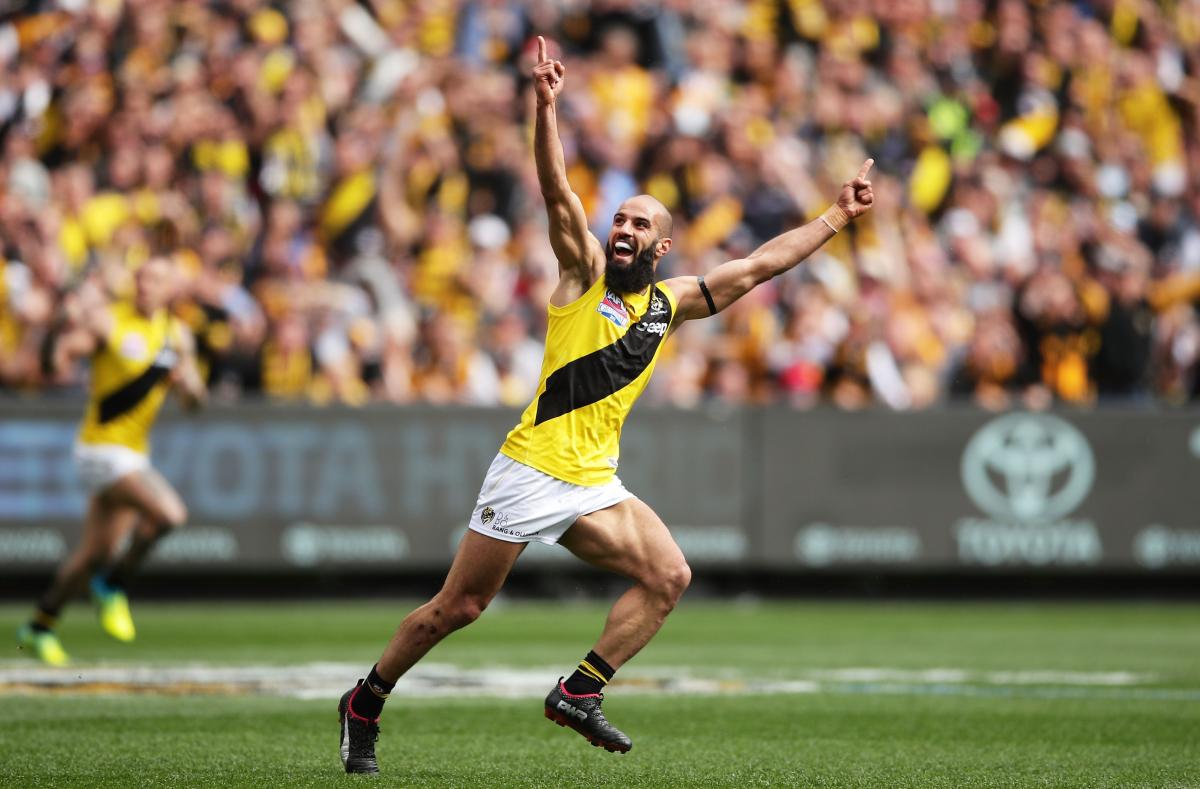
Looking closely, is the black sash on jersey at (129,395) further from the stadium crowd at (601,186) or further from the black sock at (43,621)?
the stadium crowd at (601,186)

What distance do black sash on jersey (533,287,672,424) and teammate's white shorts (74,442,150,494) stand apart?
A: 6344 millimetres

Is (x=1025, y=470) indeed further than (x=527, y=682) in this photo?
Yes

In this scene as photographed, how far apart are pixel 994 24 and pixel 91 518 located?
14.1m

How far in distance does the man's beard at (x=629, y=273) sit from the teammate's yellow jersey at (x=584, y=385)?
4cm

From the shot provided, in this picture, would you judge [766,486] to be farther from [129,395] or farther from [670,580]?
[670,580]

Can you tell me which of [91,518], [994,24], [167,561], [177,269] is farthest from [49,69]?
[994,24]

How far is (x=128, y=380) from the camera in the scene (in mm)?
13297

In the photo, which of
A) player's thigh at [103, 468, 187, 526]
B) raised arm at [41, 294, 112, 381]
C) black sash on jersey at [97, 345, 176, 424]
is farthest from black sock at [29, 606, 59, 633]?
raised arm at [41, 294, 112, 381]

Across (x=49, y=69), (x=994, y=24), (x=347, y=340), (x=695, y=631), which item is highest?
(x=994, y=24)

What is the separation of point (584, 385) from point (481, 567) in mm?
878

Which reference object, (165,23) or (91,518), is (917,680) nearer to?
(91,518)

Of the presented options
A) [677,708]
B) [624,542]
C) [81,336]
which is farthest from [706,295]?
[81,336]

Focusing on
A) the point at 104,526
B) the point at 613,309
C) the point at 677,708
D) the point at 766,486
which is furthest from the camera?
the point at 766,486

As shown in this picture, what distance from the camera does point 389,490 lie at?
57.1ft
